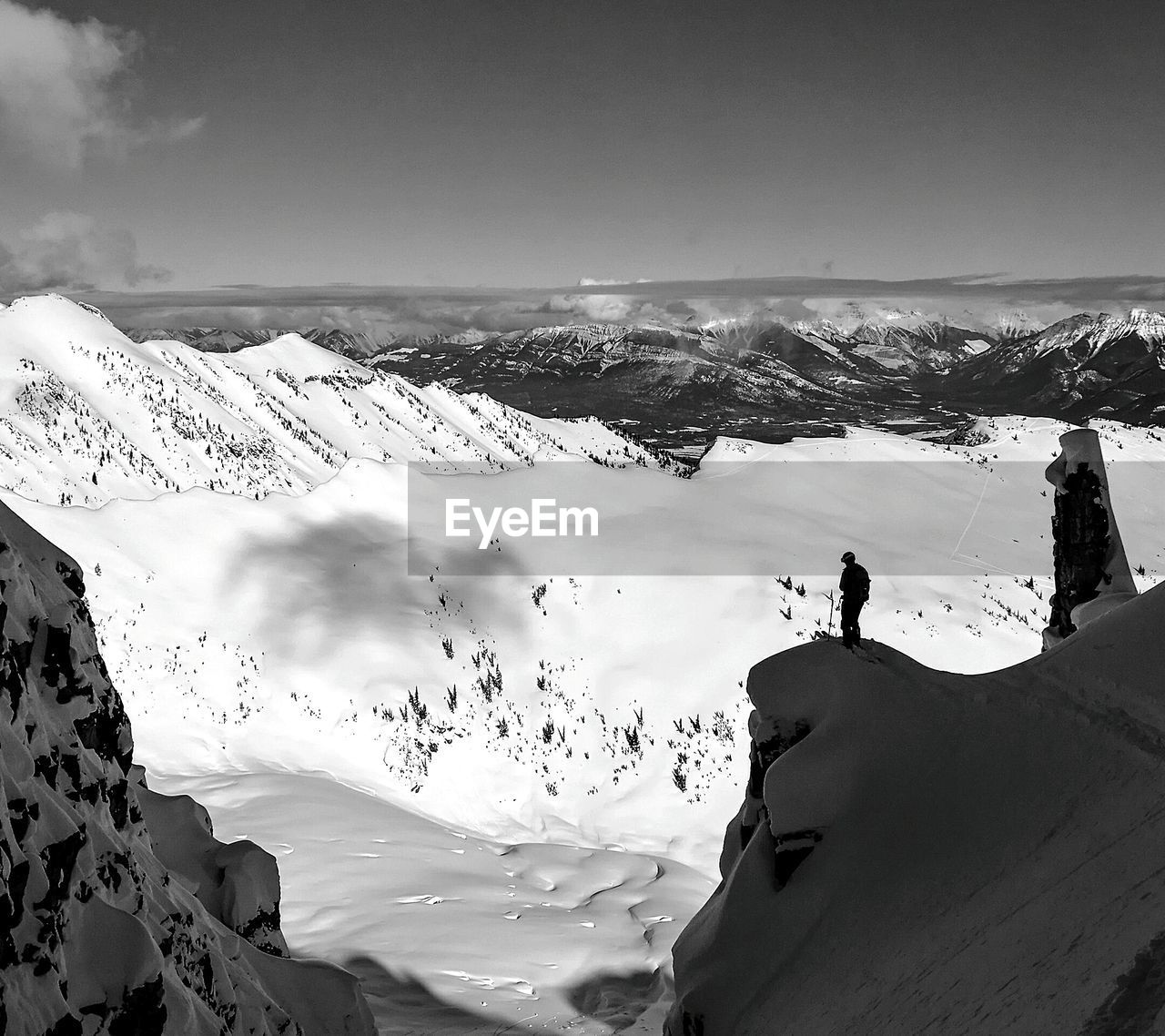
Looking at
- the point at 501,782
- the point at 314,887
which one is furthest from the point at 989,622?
the point at 314,887

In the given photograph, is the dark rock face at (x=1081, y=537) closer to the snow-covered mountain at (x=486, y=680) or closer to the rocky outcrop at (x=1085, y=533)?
the rocky outcrop at (x=1085, y=533)

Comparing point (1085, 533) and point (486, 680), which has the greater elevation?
point (1085, 533)

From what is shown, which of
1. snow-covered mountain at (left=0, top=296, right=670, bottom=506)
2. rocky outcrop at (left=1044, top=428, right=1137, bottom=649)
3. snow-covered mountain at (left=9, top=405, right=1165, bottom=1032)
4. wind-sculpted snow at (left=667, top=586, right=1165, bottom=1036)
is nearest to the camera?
wind-sculpted snow at (left=667, top=586, right=1165, bottom=1036)

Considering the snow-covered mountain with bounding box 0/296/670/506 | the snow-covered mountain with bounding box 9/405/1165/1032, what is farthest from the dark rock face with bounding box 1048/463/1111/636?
the snow-covered mountain with bounding box 0/296/670/506

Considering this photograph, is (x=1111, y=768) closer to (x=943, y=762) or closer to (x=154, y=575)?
(x=943, y=762)

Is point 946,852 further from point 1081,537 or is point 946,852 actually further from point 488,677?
point 488,677

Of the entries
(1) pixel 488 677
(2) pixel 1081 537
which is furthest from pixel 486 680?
(2) pixel 1081 537

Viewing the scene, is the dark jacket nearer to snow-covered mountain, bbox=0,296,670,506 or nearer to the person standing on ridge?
the person standing on ridge
